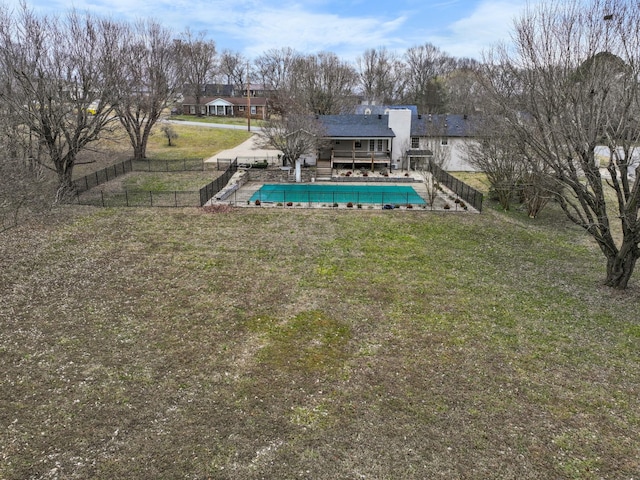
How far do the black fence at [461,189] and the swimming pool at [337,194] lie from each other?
2461 millimetres

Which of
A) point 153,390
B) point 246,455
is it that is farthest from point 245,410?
point 153,390

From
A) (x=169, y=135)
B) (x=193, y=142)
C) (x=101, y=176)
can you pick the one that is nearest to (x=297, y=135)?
(x=101, y=176)

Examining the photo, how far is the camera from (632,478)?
6.45 meters

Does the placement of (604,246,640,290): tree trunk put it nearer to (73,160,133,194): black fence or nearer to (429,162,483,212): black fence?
(429,162,483,212): black fence

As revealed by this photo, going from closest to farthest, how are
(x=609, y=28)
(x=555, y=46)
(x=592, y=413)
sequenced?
(x=592, y=413) < (x=609, y=28) < (x=555, y=46)

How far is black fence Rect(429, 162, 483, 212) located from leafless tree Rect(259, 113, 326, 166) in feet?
30.1

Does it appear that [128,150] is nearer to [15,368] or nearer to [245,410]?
[15,368]

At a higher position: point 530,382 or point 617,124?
point 617,124

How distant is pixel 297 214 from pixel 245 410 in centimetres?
1504

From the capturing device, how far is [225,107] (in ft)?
238

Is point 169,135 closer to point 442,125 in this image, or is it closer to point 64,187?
point 64,187

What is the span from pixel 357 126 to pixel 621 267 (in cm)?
2640

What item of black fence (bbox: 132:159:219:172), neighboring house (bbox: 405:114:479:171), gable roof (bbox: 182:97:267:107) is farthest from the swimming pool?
gable roof (bbox: 182:97:267:107)

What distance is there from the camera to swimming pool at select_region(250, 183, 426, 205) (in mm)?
26844
